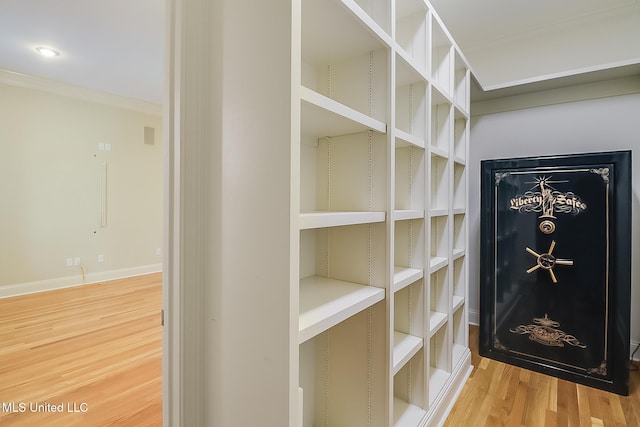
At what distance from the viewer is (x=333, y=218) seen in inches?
40.5

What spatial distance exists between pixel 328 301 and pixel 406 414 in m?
0.98

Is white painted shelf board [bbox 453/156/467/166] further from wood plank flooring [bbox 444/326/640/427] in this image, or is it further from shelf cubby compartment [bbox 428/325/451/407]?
wood plank flooring [bbox 444/326/640/427]

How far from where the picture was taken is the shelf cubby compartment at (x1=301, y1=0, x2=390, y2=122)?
1.10 metres

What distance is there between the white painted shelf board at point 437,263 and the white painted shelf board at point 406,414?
0.75 meters

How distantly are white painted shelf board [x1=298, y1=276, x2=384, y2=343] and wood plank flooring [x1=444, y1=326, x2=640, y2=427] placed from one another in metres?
1.16

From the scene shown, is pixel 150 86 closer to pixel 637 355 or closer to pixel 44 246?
pixel 44 246

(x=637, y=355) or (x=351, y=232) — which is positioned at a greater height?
(x=351, y=232)

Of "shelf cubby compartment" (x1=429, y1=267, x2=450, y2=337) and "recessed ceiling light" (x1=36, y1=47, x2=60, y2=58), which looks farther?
"recessed ceiling light" (x1=36, y1=47, x2=60, y2=58)

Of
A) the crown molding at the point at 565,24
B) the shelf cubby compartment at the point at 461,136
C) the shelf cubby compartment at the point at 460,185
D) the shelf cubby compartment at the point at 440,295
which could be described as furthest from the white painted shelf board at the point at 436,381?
the crown molding at the point at 565,24

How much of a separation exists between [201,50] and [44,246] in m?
4.77

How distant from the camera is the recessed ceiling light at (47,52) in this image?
331 centimetres

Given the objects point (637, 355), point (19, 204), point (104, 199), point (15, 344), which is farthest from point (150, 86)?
point (637, 355)

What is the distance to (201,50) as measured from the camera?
0.96 meters

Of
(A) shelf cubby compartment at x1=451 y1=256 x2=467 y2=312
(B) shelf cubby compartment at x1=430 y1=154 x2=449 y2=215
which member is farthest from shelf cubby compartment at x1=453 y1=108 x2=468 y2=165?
(A) shelf cubby compartment at x1=451 y1=256 x2=467 y2=312
